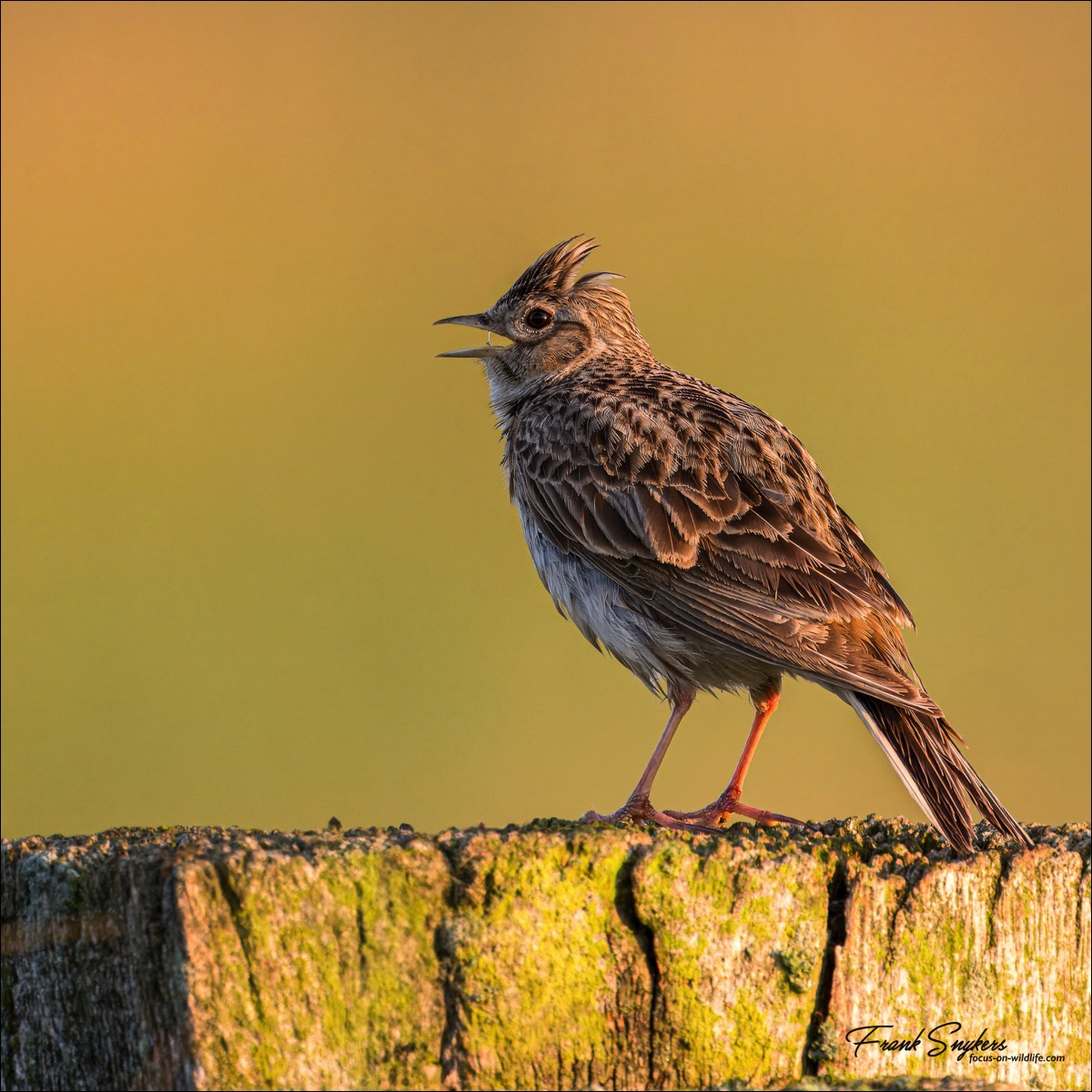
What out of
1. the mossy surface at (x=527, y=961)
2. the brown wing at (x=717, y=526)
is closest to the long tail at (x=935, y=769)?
the brown wing at (x=717, y=526)

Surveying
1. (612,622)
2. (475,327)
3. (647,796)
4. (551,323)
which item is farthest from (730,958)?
(475,327)

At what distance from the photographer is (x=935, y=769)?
17.1ft

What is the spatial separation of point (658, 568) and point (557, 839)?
2835mm

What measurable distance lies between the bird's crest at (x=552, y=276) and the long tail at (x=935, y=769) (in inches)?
158

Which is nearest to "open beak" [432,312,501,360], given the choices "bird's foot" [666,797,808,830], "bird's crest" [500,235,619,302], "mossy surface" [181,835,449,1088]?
"bird's crest" [500,235,619,302]

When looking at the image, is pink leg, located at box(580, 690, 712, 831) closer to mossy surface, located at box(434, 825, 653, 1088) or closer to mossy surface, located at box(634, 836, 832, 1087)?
mossy surface, located at box(634, 836, 832, 1087)

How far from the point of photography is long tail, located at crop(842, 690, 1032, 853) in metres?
4.74

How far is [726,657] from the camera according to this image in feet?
21.3

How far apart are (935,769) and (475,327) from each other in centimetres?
476

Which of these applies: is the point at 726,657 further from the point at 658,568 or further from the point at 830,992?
the point at 830,992

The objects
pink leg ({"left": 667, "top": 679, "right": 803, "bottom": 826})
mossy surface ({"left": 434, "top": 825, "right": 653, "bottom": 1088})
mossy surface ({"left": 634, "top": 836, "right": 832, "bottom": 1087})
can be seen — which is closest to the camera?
mossy surface ({"left": 434, "top": 825, "right": 653, "bottom": 1088})

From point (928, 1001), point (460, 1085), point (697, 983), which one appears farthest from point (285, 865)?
point (928, 1001)

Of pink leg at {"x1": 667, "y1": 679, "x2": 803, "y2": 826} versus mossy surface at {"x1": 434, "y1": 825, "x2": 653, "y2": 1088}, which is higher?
pink leg at {"x1": 667, "y1": 679, "x2": 803, "y2": 826}

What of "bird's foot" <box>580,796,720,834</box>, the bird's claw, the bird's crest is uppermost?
the bird's crest
